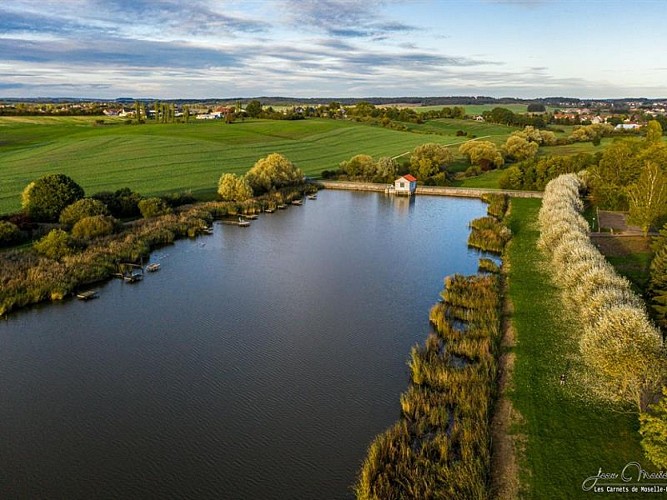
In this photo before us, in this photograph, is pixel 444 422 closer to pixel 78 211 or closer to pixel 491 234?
pixel 491 234

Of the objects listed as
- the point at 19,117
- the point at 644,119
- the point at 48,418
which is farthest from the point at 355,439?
the point at 644,119

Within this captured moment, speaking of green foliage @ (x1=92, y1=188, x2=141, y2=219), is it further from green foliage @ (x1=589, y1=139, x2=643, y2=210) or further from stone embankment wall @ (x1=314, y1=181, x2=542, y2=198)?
green foliage @ (x1=589, y1=139, x2=643, y2=210)

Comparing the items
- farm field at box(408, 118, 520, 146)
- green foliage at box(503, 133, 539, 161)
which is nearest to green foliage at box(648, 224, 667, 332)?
green foliage at box(503, 133, 539, 161)

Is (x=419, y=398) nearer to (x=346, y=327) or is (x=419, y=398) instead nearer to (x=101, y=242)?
(x=346, y=327)

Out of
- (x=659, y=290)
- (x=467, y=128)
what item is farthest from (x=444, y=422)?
(x=467, y=128)

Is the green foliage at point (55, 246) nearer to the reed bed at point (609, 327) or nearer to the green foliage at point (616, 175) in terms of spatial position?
the reed bed at point (609, 327)

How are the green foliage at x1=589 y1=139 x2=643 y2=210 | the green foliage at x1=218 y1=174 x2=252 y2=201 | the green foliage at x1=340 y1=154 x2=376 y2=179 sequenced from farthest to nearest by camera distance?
the green foliage at x1=340 y1=154 x2=376 y2=179 < the green foliage at x1=218 y1=174 x2=252 y2=201 < the green foliage at x1=589 y1=139 x2=643 y2=210

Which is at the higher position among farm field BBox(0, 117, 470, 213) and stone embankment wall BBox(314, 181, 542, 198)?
farm field BBox(0, 117, 470, 213)

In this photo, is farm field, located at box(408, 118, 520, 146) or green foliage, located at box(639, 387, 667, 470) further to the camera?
farm field, located at box(408, 118, 520, 146)
